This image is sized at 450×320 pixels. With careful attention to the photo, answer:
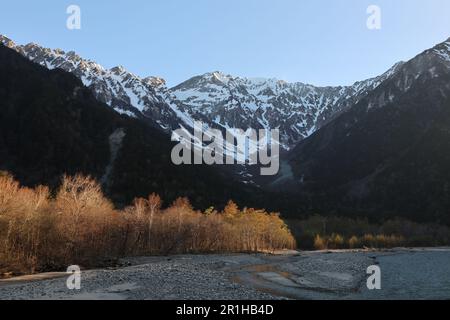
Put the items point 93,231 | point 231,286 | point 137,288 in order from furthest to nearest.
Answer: point 93,231 < point 231,286 < point 137,288

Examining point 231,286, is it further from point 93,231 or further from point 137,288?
point 93,231

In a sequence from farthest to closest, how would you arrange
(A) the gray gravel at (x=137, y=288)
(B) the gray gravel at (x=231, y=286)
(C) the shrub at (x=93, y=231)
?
1. (C) the shrub at (x=93, y=231)
2. (B) the gray gravel at (x=231, y=286)
3. (A) the gray gravel at (x=137, y=288)

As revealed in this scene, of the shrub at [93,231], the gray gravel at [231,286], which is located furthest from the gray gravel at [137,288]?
the shrub at [93,231]

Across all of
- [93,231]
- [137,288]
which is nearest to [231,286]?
[137,288]

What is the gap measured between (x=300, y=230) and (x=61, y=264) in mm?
120630

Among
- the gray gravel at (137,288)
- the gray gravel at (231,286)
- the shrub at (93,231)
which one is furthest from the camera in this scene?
the shrub at (93,231)

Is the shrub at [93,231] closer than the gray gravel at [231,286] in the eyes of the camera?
No

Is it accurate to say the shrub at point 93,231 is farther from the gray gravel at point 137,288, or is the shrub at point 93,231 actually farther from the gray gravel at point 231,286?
the gray gravel at point 137,288

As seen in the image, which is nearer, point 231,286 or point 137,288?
point 137,288

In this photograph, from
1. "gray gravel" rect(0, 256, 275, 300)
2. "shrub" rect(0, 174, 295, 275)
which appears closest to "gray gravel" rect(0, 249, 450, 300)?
"gray gravel" rect(0, 256, 275, 300)

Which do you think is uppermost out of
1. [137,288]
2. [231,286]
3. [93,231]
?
[93,231]

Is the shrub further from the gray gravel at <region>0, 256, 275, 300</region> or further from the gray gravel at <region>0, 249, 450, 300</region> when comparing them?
the gray gravel at <region>0, 256, 275, 300</region>
